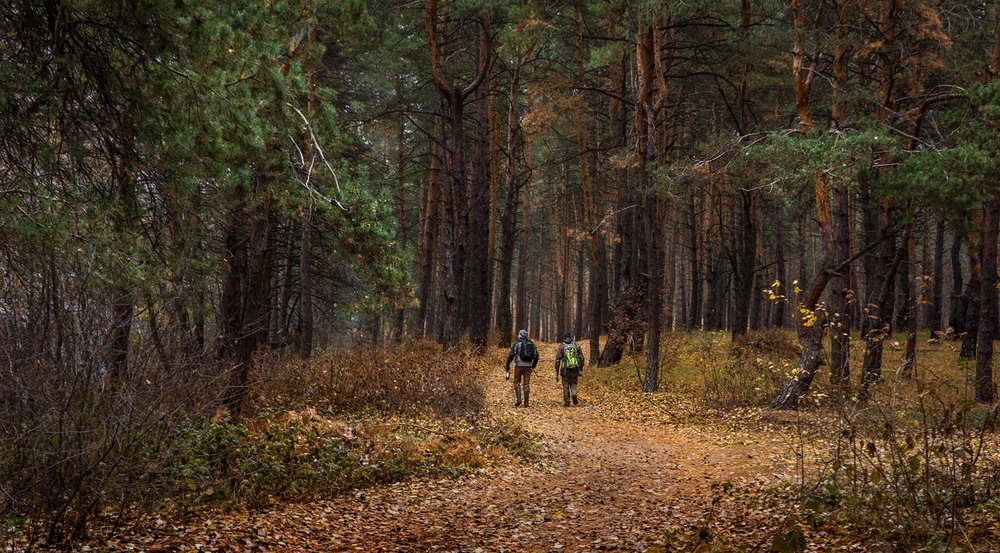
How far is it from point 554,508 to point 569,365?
269 inches

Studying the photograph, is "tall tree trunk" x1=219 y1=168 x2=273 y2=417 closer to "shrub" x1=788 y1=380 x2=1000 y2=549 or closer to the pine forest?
the pine forest

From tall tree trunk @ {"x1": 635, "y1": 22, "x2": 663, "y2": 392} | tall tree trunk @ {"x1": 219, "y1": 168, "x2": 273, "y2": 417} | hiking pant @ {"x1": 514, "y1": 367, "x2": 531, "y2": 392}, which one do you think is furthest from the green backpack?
tall tree trunk @ {"x1": 219, "y1": 168, "x2": 273, "y2": 417}

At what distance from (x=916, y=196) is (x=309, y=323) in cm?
1542

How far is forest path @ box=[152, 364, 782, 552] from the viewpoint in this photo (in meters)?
5.19

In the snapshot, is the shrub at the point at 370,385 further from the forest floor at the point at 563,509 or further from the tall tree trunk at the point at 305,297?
the tall tree trunk at the point at 305,297

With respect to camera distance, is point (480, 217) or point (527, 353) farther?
point (480, 217)

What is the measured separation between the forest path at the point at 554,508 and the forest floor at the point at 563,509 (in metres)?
0.01

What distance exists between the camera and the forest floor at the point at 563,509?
499cm


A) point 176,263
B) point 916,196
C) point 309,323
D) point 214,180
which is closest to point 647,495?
point 176,263

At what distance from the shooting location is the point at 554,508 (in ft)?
21.1

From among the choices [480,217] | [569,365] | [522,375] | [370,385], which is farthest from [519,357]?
[480,217]

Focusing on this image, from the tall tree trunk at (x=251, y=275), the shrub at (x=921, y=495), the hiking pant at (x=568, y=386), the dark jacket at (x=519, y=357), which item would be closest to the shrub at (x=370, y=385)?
the tall tree trunk at (x=251, y=275)

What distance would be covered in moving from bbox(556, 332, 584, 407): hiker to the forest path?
3.31m

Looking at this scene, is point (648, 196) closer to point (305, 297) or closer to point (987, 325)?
point (987, 325)
